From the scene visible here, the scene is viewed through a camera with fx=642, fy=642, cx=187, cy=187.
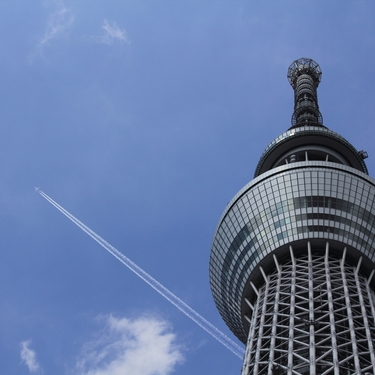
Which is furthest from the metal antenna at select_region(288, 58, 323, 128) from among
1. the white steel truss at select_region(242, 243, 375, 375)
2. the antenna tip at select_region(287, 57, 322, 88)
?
the white steel truss at select_region(242, 243, 375, 375)

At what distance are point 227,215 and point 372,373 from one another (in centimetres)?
3483

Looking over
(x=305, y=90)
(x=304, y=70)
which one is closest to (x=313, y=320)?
(x=305, y=90)

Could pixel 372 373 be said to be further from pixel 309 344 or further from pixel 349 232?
pixel 349 232

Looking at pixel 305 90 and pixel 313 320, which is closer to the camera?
pixel 313 320

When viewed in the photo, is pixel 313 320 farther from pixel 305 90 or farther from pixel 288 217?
pixel 305 90

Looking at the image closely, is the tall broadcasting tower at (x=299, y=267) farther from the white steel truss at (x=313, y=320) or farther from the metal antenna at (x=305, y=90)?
the metal antenna at (x=305, y=90)

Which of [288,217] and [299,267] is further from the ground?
[288,217]

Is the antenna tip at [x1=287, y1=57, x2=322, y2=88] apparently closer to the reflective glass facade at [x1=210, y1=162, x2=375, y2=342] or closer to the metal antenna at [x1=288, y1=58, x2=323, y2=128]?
the metal antenna at [x1=288, y1=58, x2=323, y2=128]

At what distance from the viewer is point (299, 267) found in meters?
84.8

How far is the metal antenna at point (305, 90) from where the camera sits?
4624 inches

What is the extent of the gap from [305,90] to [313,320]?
64.0 m

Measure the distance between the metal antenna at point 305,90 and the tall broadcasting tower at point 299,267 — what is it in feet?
56.2

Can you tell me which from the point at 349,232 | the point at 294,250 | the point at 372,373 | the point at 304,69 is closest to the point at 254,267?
the point at 294,250

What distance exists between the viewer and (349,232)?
8594cm
